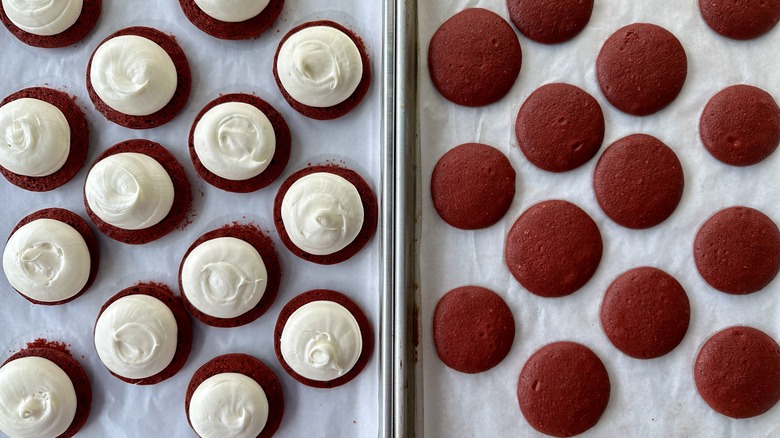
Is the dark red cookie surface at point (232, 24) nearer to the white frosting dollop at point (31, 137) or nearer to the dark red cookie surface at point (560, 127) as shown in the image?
the white frosting dollop at point (31, 137)

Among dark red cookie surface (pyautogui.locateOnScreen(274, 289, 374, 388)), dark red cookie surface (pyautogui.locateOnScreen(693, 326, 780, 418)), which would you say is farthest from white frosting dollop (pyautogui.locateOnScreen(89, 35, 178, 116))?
dark red cookie surface (pyautogui.locateOnScreen(693, 326, 780, 418))

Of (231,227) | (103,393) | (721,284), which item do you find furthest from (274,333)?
(721,284)

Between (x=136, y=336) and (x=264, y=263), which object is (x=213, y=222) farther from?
(x=136, y=336)

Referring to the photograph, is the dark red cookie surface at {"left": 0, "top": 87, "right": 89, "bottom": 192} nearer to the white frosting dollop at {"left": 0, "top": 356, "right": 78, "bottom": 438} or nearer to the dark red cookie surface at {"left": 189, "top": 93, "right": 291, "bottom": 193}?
the dark red cookie surface at {"left": 189, "top": 93, "right": 291, "bottom": 193}

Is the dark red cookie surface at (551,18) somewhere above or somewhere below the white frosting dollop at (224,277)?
above

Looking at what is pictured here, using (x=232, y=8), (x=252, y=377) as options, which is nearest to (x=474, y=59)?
(x=232, y=8)

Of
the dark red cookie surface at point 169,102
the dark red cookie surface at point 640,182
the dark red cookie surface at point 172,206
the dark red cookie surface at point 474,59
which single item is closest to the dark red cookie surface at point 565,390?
the dark red cookie surface at point 640,182
